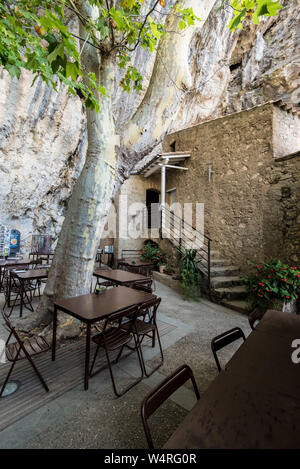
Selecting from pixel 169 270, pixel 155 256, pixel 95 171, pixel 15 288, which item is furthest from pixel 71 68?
pixel 155 256

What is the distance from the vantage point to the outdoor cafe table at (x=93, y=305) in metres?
2.04

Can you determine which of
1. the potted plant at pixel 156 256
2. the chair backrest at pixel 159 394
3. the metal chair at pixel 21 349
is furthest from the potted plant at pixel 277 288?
the potted plant at pixel 156 256

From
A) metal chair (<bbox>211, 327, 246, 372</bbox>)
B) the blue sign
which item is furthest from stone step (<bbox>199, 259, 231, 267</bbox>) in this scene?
the blue sign

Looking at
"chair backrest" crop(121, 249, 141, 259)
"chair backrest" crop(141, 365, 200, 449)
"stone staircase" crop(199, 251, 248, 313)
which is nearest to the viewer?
"chair backrest" crop(141, 365, 200, 449)

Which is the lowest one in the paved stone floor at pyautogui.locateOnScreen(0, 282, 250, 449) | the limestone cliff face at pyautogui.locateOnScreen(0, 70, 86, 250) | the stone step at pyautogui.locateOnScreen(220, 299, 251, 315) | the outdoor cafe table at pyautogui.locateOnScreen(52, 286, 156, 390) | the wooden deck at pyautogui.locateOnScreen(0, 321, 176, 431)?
the paved stone floor at pyautogui.locateOnScreen(0, 282, 250, 449)

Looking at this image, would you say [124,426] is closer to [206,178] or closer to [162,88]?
[162,88]

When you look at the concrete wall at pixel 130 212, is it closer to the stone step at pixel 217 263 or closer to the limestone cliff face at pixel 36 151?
the limestone cliff face at pixel 36 151

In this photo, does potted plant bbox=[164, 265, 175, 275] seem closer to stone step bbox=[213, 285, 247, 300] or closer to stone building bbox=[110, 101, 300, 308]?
stone building bbox=[110, 101, 300, 308]

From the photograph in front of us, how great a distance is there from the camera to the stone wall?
4.73 metres

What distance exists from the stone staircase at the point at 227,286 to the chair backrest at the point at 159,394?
11.4 ft

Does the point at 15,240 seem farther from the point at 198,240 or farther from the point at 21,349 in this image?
the point at 198,240

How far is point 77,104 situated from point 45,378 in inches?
289

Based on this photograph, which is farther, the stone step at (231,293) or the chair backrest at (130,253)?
the chair backrest at (130,253)

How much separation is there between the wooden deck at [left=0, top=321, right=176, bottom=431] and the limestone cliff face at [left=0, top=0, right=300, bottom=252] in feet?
13.6
